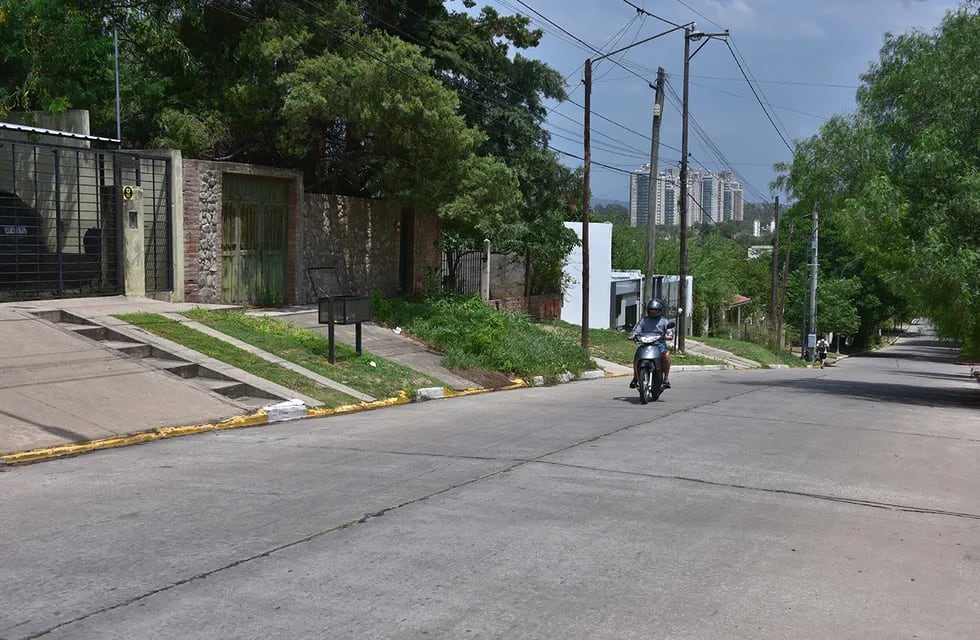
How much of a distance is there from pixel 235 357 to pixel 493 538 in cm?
943

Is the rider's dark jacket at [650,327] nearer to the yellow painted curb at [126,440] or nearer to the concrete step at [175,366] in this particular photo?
the yellow painted curb at [126,440]

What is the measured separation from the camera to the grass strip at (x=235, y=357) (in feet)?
46.3

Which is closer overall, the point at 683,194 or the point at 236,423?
the point at 236,423

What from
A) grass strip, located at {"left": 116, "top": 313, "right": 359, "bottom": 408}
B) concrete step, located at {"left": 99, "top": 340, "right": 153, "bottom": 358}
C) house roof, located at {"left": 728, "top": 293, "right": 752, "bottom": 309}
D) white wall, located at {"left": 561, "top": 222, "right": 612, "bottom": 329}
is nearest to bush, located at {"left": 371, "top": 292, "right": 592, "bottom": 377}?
grass strip, located at {"left": 116, "top": 313, "right": 359, "bottom": 408}

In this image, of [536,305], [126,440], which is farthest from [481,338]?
[536,305]

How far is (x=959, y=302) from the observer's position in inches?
752

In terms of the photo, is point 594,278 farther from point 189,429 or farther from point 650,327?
point 189,429

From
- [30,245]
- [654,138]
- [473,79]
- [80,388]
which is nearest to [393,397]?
[80,388]

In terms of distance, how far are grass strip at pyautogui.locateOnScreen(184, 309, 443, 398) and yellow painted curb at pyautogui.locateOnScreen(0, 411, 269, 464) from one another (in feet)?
10.6

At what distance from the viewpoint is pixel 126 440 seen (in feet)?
34.3

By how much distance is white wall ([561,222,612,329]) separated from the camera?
129ft

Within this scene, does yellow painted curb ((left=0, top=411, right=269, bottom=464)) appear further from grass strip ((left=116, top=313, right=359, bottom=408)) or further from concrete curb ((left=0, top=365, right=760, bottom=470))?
grass strip ((left=116, top=313, right=359, bottom=408))

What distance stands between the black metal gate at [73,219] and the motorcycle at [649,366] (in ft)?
31.9

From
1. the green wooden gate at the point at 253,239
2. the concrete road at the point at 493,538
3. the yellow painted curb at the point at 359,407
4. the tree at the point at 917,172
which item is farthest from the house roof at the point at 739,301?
the concrete road at the point at 493,538
